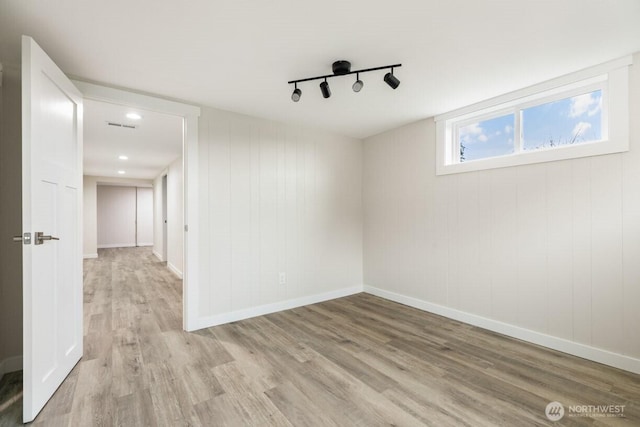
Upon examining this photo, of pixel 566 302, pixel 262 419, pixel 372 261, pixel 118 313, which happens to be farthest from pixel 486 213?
pixel 118 313

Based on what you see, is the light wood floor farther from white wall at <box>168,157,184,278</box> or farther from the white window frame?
white wall at <box>168,157,184,278</box>

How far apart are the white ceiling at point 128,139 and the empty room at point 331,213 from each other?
3.0 inches

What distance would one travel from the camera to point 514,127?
2842 millimetres

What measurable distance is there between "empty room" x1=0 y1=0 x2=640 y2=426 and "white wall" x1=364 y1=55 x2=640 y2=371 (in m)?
0.02

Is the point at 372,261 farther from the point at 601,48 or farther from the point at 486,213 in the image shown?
the point at 601,48

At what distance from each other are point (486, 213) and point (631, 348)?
1423mm

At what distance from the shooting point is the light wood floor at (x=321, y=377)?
66.4 inches

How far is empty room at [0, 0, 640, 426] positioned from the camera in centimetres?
171

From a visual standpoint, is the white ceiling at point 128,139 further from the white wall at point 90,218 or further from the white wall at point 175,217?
the white wall at point 90,218

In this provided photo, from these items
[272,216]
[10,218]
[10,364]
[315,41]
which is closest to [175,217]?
[272,216]

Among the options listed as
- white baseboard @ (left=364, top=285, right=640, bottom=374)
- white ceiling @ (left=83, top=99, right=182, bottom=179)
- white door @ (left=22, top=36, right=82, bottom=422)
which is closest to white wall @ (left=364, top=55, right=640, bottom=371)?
white baseboard @ (left=364, top=285, right=640, bottom=374)

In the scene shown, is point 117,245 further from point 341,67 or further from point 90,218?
point 341,67

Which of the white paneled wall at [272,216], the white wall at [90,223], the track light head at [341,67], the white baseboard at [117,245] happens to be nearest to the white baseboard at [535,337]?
the white paneled wall at [272,216]

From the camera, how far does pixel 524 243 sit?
2688mm
